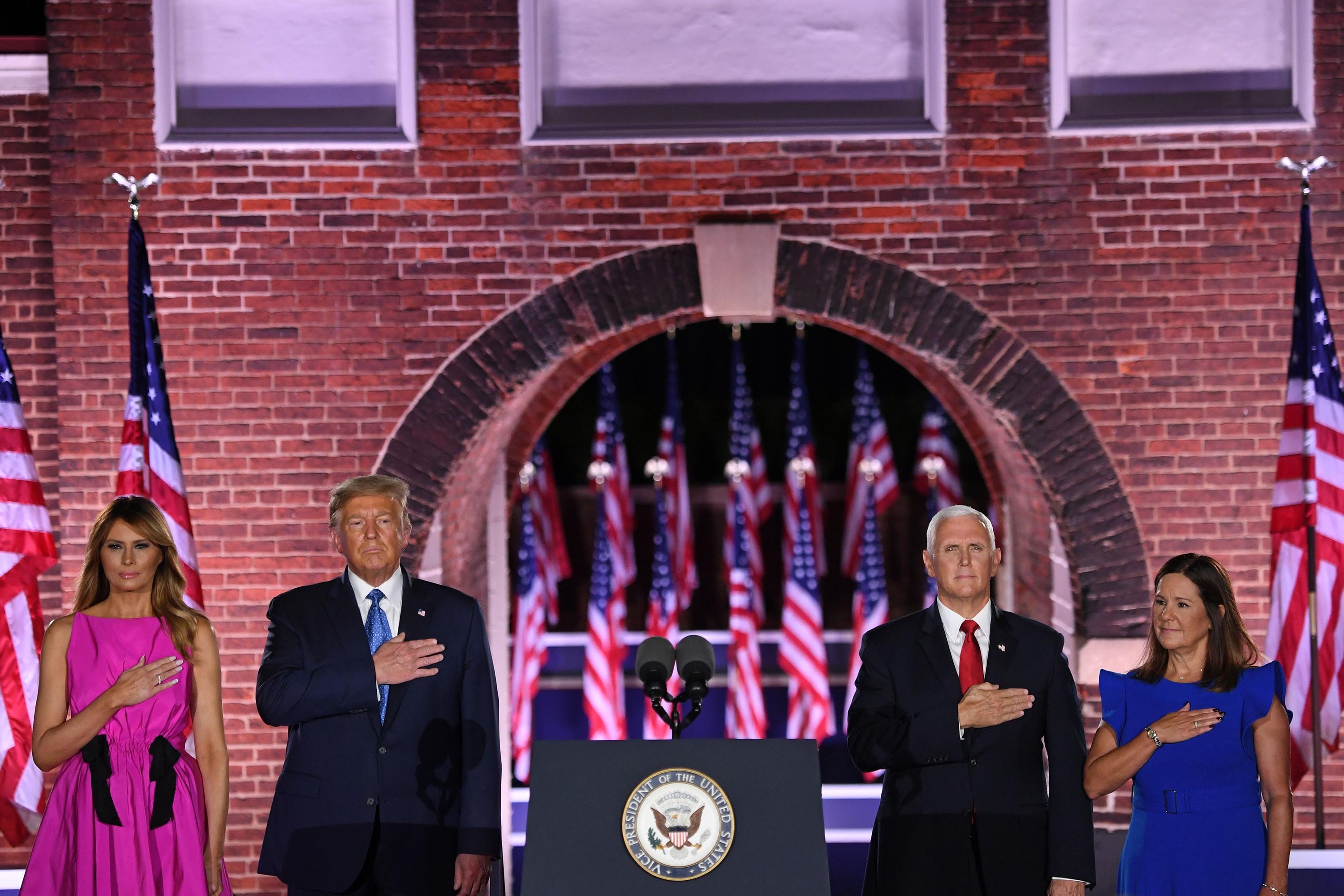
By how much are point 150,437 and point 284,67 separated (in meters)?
1.84

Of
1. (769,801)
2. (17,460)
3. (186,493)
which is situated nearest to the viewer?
(769,801)

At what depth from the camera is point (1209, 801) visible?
3.41m

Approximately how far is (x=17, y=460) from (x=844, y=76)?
398 cm

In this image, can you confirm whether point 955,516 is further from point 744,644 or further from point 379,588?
point 744,644

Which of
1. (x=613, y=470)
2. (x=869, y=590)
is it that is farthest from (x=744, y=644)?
(x=613, y=470)

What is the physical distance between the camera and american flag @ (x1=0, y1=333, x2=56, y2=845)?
17.1 ft

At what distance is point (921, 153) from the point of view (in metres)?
5.79

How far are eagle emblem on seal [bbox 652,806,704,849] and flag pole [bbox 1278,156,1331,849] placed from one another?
141 inches

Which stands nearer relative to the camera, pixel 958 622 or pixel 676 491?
pixel 958 622

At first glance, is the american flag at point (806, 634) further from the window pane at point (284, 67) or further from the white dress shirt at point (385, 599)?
the white dress shirt at point (385, 599)

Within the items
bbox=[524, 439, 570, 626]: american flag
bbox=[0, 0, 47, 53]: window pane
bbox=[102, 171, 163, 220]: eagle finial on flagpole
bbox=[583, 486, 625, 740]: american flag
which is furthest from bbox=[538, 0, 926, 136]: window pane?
bbox=[524, 439, 570, 626]: american flag

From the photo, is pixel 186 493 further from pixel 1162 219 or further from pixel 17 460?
pixel 1162 219

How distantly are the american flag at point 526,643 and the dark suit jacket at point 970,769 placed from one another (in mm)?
6451

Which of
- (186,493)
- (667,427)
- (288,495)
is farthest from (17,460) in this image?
(667,427)
